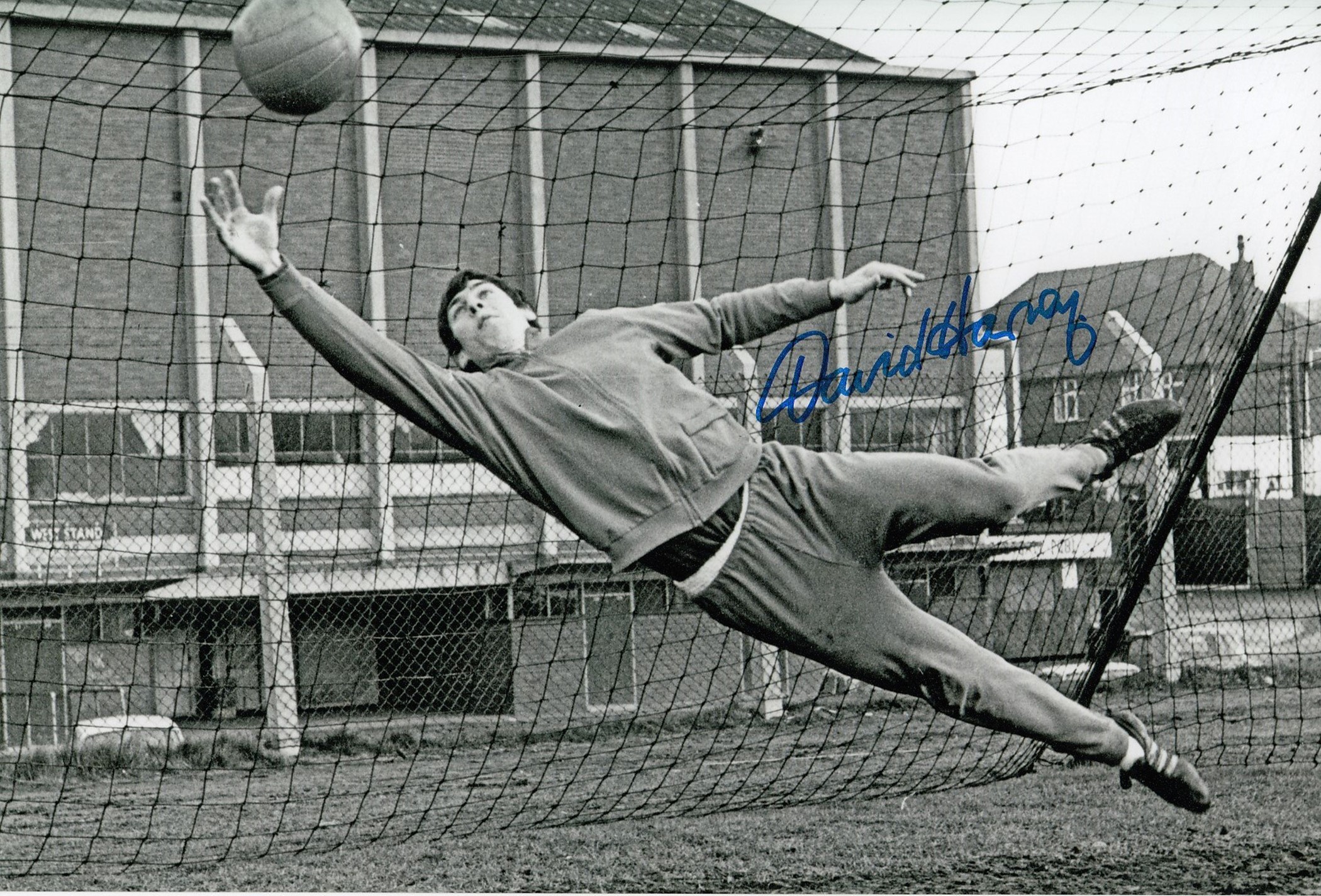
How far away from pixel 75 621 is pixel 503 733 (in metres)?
4.06

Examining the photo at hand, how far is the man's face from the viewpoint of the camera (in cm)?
426

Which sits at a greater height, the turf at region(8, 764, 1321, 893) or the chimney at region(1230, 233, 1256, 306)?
the chimney at region(1230, 233, 1256, 306)

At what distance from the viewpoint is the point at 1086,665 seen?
6.79 m

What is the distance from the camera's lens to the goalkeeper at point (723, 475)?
13.3ft

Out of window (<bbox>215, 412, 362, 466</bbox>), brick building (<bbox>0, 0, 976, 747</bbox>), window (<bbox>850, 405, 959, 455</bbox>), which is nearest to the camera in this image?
brick building (<bbox>0, 0, 976, 747</bbox>)

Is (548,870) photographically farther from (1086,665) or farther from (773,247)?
(773,247)

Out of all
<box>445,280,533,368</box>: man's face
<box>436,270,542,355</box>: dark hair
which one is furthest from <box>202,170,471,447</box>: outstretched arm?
<box>436,270,542,355</box>: dark hair

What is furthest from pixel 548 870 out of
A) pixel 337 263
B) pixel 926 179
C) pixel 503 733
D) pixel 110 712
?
pixel 926 179

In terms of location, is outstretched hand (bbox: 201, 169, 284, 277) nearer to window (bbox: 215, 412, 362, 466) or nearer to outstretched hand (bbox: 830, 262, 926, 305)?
outstretched hand (bbox: 830, 262, 926, 305)

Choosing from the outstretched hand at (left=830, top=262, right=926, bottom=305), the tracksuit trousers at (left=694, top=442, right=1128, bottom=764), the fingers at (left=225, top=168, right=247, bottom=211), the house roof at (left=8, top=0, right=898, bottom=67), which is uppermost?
the house roof at (left=8, top=0, right=898, bottom=67)

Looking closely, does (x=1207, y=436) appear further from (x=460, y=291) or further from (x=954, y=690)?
(x=460, y=291)

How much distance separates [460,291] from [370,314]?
37.6ft

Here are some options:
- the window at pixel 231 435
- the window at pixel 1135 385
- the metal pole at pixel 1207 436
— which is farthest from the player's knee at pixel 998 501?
the window at pixel 231 435
